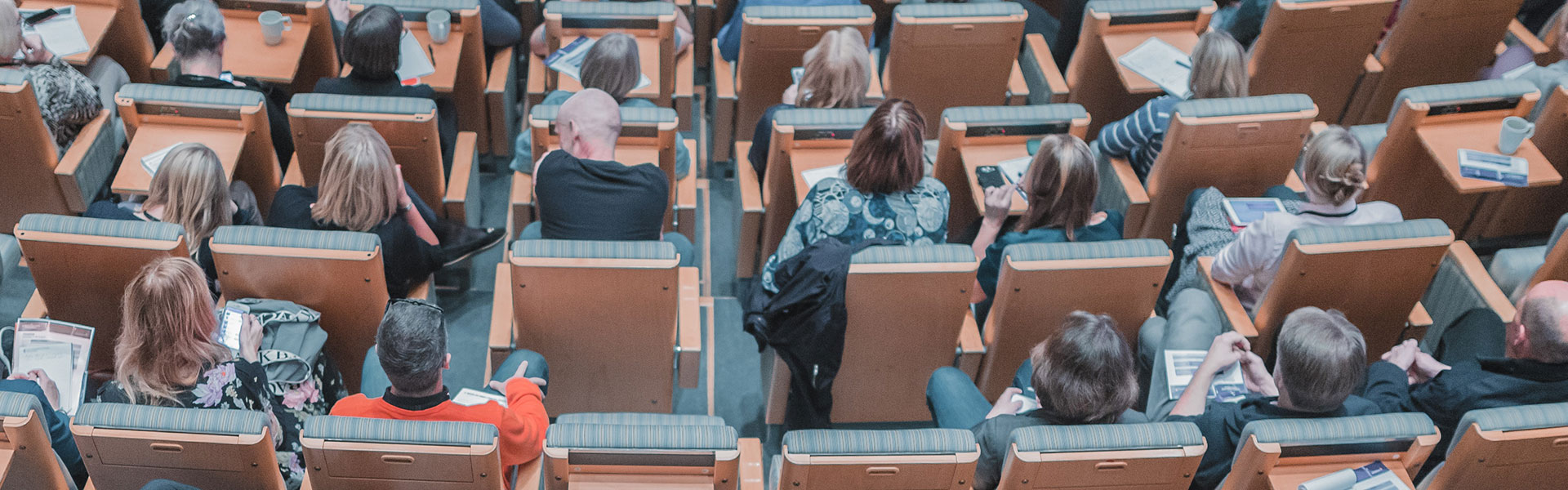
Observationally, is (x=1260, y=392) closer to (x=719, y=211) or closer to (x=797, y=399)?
(x=797, y=399)

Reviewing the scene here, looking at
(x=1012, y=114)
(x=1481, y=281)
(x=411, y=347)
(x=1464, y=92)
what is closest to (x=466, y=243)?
(x=411, y=347)

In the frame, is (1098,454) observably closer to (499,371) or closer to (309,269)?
(499,371)

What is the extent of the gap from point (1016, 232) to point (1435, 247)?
43.4 inches

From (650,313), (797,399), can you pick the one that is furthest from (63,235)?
(797,399)

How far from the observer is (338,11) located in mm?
4863

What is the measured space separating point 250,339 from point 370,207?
0.59 m

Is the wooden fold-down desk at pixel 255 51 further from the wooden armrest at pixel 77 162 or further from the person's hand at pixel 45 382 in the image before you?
the person's hand at pixel 45 382

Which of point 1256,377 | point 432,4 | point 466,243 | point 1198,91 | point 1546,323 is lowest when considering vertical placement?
point 466,243

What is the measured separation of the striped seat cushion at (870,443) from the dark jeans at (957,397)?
67cm

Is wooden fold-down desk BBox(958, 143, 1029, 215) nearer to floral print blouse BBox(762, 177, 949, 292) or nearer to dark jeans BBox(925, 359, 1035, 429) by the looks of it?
floral print blouse BBox(762, 177, 949, 292)

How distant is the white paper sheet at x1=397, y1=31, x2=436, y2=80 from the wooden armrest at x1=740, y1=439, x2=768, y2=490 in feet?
7.14

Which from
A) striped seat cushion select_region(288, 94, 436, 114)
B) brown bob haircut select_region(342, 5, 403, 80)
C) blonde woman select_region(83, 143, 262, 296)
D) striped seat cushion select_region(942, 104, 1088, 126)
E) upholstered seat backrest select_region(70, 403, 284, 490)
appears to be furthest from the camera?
brown bob haircut select_region(342, 5, 403, 80)

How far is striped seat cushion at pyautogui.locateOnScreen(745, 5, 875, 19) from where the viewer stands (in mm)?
4398

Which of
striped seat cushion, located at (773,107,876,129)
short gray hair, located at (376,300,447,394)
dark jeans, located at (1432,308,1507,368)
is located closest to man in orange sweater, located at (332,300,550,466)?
short gray hair, located at (376,300,447,394)
